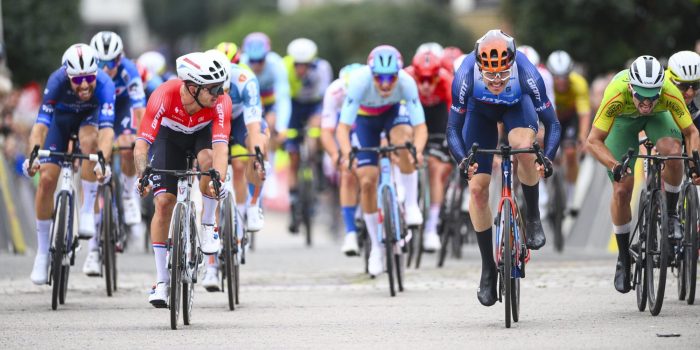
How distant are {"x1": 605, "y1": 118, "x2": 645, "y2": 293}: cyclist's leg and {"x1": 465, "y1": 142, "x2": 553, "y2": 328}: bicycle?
135 centimetres

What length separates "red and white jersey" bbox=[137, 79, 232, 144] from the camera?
42.2 ft

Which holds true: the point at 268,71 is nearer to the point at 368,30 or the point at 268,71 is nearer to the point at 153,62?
the point at 153,62

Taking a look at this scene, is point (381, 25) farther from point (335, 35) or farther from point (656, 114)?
point (656, 114)

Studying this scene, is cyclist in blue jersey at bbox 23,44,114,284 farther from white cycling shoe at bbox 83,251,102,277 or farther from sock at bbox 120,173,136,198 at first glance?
sock at bbox 120,173,136,198

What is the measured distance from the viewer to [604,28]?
31.4m

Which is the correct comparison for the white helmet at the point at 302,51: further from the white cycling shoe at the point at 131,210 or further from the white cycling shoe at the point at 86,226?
the white cycling shoe at the point at 86,226

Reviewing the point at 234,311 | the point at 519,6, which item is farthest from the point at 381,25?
the point at 234,311

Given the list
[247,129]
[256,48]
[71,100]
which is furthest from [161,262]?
[256,48]

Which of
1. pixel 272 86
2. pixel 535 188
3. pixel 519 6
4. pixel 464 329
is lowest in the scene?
pixel 464 329

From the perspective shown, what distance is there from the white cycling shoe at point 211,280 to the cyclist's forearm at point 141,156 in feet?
6.78

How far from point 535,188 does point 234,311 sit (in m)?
2.83

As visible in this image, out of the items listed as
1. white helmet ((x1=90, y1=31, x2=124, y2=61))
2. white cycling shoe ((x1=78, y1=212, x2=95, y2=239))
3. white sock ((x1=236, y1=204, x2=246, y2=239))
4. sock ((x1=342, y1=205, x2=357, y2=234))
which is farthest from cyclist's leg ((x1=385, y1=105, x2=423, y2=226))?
white cycling shoe ((x1=78, y1=212, x2=95, y2=239))

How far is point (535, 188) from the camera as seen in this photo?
1291cm

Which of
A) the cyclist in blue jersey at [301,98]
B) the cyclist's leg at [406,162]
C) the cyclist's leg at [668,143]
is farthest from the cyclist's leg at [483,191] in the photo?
the cyclist in blue jersey at [301,98]
